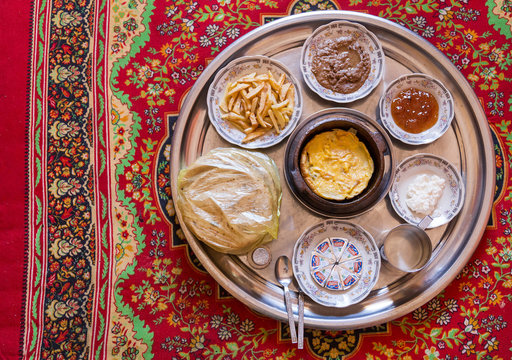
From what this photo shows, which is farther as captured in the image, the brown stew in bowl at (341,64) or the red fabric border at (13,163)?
the red fabric border at (13,163)

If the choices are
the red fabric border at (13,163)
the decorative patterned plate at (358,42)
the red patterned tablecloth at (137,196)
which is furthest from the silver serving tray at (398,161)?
the red fabric border at (13,163)

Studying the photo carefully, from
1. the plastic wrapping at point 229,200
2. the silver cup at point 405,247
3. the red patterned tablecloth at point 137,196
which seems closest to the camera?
the plastic wrapping at point 229,200

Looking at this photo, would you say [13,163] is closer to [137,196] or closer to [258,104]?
[137,196]

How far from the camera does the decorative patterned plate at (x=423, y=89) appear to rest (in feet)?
6.61

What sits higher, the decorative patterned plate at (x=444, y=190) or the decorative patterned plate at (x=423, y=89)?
the decorative patterned plate at (x=423, y=89)

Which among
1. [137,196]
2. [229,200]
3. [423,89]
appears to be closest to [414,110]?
[423,89]

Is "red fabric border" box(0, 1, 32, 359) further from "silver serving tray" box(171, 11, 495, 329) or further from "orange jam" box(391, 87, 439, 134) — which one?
"orange jam" box(391, 87, 439, 134)

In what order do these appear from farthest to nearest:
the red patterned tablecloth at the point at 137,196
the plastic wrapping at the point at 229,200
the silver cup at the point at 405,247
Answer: the red patterned tablecloth at the point at 137,196
the silver cup at the point at 405,247
the plastic wrapping at the point at 229,200

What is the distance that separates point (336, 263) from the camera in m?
1.98

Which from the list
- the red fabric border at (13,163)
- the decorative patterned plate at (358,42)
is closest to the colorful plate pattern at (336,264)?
the decorative patterned plate at (358,42)

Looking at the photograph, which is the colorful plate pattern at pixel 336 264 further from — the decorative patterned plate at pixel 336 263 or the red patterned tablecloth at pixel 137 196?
the red patterned tablecloth at pixel 137 196

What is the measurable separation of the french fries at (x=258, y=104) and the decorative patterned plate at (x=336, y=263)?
549mm

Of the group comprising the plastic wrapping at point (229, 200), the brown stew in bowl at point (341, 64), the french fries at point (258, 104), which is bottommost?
the plastic wrapping at point (229, 200)

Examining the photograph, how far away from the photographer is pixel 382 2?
2363 mm
